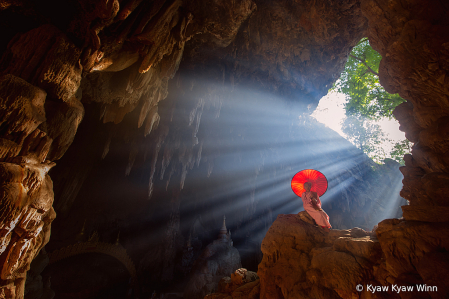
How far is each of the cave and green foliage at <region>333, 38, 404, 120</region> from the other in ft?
3.18

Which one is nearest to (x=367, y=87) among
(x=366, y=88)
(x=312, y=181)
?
(x=366, y=88)

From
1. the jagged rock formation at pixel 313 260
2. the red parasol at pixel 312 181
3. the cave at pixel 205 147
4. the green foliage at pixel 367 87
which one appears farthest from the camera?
the green foliage at pixel 367 87

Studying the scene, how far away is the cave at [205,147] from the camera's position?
2395 mm

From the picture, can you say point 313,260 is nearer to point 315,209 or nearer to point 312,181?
point 315,209

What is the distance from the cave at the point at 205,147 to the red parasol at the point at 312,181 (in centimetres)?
64

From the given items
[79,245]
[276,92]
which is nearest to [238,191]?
[276,92]

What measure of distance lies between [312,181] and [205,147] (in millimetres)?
8216

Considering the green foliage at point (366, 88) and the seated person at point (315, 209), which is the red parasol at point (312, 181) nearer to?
the seated person at point (315, 209)

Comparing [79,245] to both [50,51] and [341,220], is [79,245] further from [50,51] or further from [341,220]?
[341,220]

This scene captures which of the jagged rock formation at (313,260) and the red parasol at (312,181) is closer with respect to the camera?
the jagged rock formation at (313,260)

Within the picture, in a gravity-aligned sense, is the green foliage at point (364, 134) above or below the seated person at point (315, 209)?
above

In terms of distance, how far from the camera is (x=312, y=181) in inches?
151

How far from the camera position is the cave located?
2.39 meters

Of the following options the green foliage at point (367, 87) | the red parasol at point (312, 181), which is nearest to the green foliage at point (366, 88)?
the green foliage at point (367, 87)
